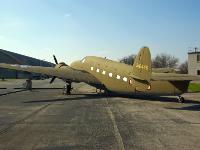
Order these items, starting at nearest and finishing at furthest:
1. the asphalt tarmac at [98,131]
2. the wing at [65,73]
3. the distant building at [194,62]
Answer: the asphalt tarmac at [98,131] → the wing at [65,73] → the distant building at [194,62]

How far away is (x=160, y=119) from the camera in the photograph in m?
17.0

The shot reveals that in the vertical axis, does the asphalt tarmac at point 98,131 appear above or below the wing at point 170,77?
below

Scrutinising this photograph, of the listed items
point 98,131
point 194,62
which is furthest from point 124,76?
point 194,62

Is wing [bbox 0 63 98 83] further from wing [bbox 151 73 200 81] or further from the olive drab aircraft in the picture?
wing [bbox 151 73 200 81]

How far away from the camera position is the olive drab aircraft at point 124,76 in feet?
83.0

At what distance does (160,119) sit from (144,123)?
1697mm

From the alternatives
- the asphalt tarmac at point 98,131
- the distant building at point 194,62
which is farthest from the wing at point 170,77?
the distant building at point 194,62

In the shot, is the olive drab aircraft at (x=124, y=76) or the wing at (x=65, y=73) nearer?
the olive drab aircraft at (x=124, y=76)

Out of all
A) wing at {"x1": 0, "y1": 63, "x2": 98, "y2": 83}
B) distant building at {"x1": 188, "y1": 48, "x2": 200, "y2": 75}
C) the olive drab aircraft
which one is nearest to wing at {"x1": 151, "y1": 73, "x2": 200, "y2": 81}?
the olive drab aircraft

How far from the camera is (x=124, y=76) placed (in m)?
28.9

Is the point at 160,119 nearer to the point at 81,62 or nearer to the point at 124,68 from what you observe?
the point at 124,68

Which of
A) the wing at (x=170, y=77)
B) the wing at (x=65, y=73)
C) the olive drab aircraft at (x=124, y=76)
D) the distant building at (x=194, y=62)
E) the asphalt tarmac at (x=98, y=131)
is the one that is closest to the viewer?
the asphalt tarmac at (x=98, y=131)

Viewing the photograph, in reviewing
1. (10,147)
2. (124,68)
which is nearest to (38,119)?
(10,147)

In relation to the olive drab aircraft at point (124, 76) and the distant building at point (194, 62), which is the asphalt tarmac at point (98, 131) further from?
the distant building at point (194, 62)
